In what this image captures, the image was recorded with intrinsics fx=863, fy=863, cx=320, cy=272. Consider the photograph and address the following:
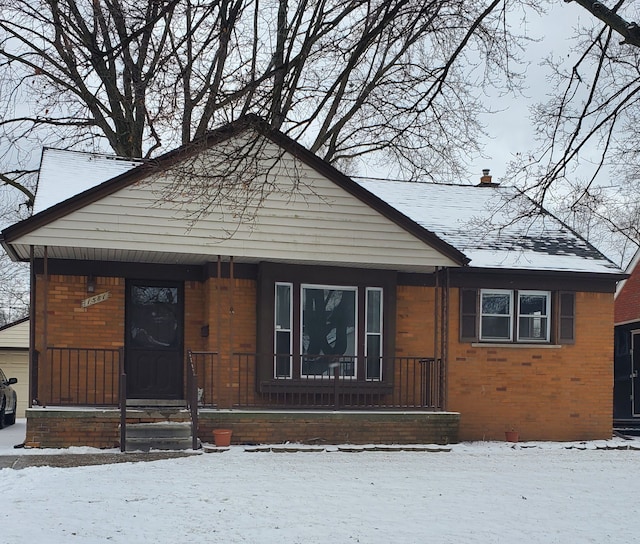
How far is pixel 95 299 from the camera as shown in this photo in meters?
14.8

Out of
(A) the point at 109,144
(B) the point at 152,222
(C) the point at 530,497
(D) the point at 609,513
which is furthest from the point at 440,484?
(A) the point at 109,144

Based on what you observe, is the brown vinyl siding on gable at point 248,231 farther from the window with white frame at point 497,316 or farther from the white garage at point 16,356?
the white garage at point 16,356

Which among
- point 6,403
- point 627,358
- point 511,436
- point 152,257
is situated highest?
→ point 152,257

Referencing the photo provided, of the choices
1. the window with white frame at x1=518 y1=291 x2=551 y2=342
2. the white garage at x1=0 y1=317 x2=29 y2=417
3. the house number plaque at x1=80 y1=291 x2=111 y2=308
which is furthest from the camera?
the white garage at x1=0 y1=317 x2=29 y2=417

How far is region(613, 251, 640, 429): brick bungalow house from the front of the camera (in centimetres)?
2102

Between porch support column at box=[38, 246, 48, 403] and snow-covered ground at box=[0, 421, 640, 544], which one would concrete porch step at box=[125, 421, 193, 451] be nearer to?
snow-covered ground at box=[0, 421, 640, 544]

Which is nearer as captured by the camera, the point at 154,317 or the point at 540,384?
the point at 154,317

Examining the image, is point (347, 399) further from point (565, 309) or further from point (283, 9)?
point (283, 9)

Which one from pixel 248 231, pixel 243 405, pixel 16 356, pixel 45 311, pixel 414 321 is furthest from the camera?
pixel 16 356

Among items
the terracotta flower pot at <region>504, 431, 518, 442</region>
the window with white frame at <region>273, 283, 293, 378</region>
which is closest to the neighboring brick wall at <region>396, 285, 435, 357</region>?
the terracotta flower pot at <region>504, 431, 518, 442</region>

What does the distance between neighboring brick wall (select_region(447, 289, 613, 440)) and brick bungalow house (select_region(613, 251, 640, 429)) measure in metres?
4.30

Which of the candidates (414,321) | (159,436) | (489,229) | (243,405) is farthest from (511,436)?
(159,436)

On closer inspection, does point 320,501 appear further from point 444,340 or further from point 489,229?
point 489,229

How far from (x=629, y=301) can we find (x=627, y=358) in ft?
4.83
